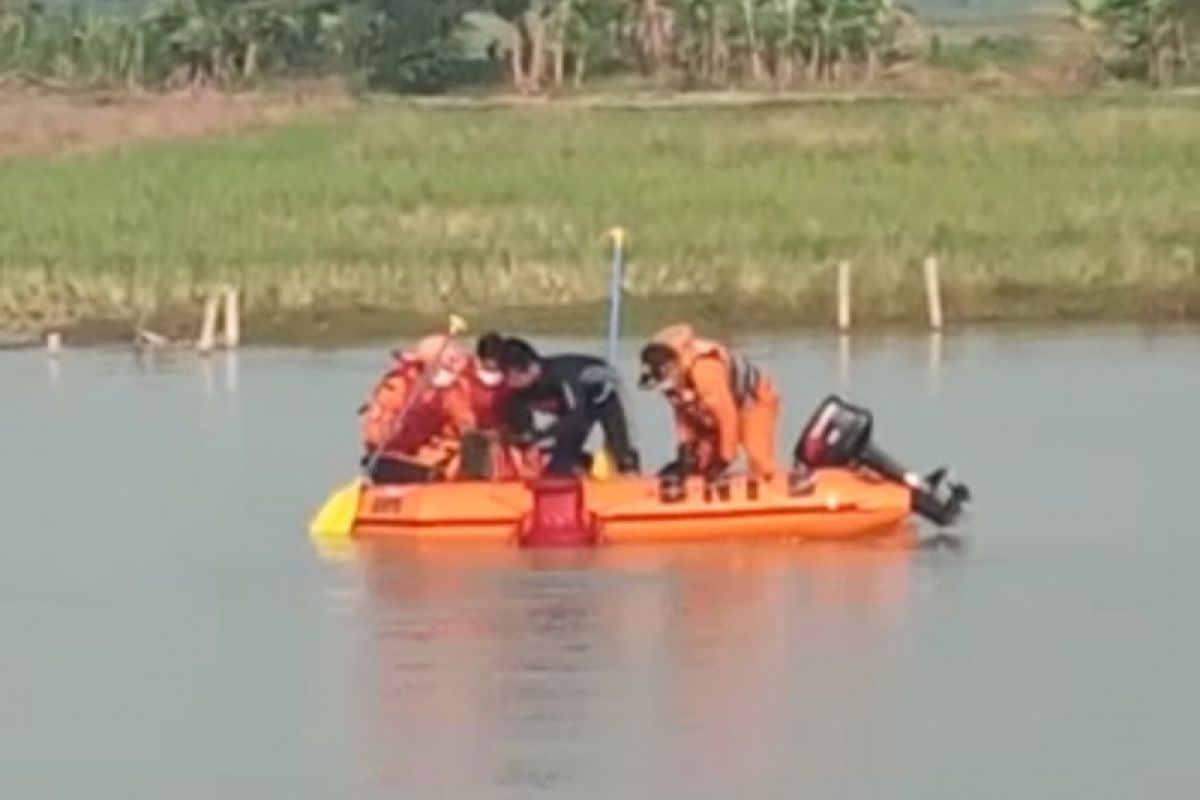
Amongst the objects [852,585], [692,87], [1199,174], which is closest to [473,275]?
[1199,174]

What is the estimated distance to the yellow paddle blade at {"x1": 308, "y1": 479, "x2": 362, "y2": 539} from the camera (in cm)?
1950

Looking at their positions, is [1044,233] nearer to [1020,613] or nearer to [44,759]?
[1020,613]

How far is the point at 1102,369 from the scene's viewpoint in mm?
28391

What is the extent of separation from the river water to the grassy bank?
9.92 meters

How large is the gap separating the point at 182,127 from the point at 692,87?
18605 mm

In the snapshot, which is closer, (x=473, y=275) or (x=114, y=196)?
(x=473, y=275)

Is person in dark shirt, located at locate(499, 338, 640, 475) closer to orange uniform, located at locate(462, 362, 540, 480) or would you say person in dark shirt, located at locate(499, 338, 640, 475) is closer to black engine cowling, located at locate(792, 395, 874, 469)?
orange uniform, located at locate(462, 362, 540, 480)

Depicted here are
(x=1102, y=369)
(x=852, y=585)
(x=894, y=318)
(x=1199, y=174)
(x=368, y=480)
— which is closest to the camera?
(x=852, y=585)

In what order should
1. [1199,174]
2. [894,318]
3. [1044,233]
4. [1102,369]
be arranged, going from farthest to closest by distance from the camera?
[1199,174] < [1044,233] < [894,318] < [1102,369]

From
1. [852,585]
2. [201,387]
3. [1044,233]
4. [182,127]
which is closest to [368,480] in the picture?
[852,585]

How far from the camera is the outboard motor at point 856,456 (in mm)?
18969

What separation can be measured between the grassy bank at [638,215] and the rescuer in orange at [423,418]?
13.9m

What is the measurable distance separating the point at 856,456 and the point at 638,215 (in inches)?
806

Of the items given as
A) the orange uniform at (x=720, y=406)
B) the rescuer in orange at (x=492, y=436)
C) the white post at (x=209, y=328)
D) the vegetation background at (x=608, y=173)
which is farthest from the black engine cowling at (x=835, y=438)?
the vegetation background at (x=608, y=173)
